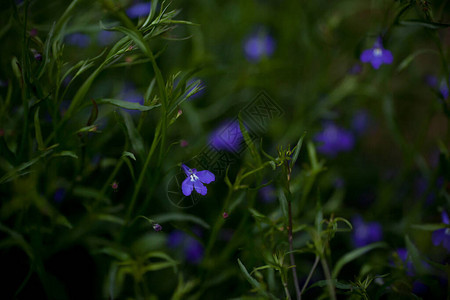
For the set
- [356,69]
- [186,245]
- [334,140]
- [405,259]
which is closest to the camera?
[405,259]

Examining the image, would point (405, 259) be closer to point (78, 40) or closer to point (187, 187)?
point (187, 187)

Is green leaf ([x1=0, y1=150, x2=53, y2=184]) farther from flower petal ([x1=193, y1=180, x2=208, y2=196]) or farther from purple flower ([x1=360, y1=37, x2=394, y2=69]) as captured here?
purple flower ([x1=360, y1=37, x2=394, y2=69])

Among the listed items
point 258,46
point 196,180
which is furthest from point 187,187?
point 258,46

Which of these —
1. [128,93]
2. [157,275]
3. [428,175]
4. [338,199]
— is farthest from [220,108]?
[428,175]

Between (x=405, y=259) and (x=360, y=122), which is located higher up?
(x=360, y=122)

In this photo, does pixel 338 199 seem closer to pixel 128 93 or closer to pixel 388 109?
pixel 388 109

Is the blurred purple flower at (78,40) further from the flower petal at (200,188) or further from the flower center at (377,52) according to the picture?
the flower center at (377,52)
